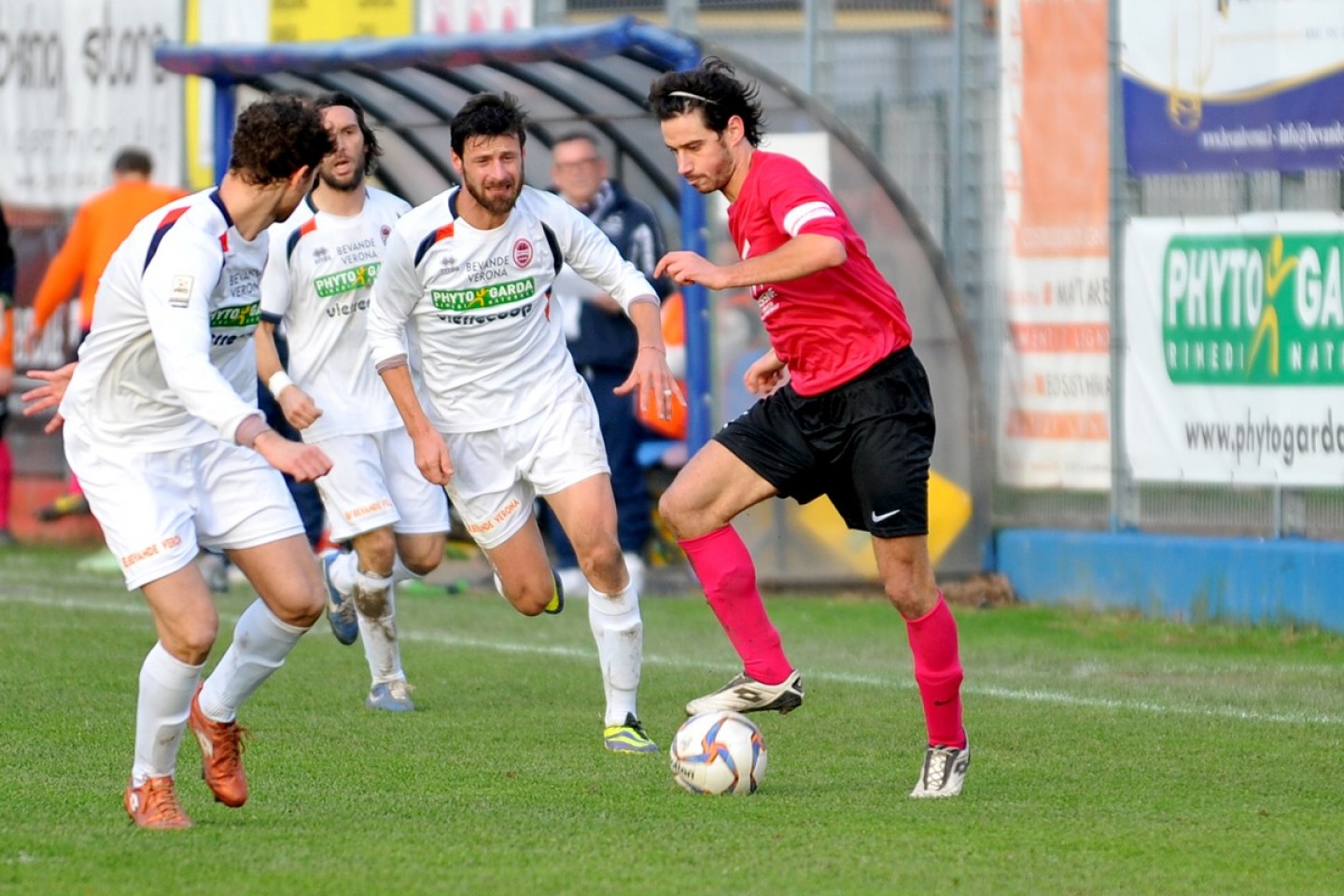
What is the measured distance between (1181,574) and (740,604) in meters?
4.92

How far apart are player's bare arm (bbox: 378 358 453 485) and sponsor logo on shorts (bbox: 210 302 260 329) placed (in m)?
1.37

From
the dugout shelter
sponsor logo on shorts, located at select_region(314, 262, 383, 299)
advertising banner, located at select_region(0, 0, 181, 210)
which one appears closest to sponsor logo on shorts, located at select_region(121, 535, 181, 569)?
sponsor logo on shorts, located at select_region(314, 262, 383, 299)

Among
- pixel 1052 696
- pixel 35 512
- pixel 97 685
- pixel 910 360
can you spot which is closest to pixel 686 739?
pixel 910 360

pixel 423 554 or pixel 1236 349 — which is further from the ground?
pixel 1236 349

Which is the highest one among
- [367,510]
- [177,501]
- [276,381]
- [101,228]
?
[101,228]

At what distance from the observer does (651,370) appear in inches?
306

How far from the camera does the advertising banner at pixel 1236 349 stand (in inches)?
432

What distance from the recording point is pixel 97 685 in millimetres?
9453

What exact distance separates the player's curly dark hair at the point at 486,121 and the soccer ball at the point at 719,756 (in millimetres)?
2138

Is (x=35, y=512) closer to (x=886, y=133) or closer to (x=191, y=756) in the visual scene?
(x=886, y=133)

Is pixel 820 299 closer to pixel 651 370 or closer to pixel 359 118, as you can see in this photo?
pixel 651 370

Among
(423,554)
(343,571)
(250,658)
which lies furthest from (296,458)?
(343,571)

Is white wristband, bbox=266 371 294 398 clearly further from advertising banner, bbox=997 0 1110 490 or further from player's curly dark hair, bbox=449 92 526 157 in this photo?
advertising banner, bbox=997 0 1110 490

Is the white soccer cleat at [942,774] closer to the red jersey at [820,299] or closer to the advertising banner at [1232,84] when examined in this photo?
the red jersey at [820,299]
